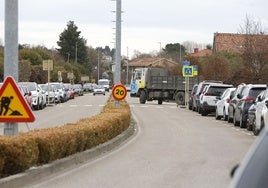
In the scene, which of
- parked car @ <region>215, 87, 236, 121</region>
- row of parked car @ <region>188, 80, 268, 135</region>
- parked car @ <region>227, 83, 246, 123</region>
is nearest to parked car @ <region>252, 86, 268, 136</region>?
row of parked car @ <region>188, 80, 268, 135</region>

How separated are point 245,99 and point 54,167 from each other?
13.2 m

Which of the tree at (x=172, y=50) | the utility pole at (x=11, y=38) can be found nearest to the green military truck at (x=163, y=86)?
the utility pole at (x=11, y=38)

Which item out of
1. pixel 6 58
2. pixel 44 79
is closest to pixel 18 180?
pixel 6 58

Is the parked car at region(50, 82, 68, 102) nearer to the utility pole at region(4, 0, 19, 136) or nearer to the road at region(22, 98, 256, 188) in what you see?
the road at region(22, 98, 256, 188)

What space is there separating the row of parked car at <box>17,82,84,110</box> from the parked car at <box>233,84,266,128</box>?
9272 millimetres

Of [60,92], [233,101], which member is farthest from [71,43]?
[233,101]

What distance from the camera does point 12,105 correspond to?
10547 millimetres

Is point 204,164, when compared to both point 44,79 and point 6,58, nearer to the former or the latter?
point 6,58

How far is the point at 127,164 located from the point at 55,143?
6.19 ft

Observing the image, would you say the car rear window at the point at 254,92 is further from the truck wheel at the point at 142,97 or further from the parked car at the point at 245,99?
the truck wheel at the point at 142,97

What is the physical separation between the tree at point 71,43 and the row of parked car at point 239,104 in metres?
88.9

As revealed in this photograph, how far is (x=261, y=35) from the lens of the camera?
141 feet

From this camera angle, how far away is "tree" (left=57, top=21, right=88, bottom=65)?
125 m

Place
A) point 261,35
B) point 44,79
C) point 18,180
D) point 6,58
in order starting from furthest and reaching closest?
point 44,79 < point 261,35 < point 6,58 < point 18,180
